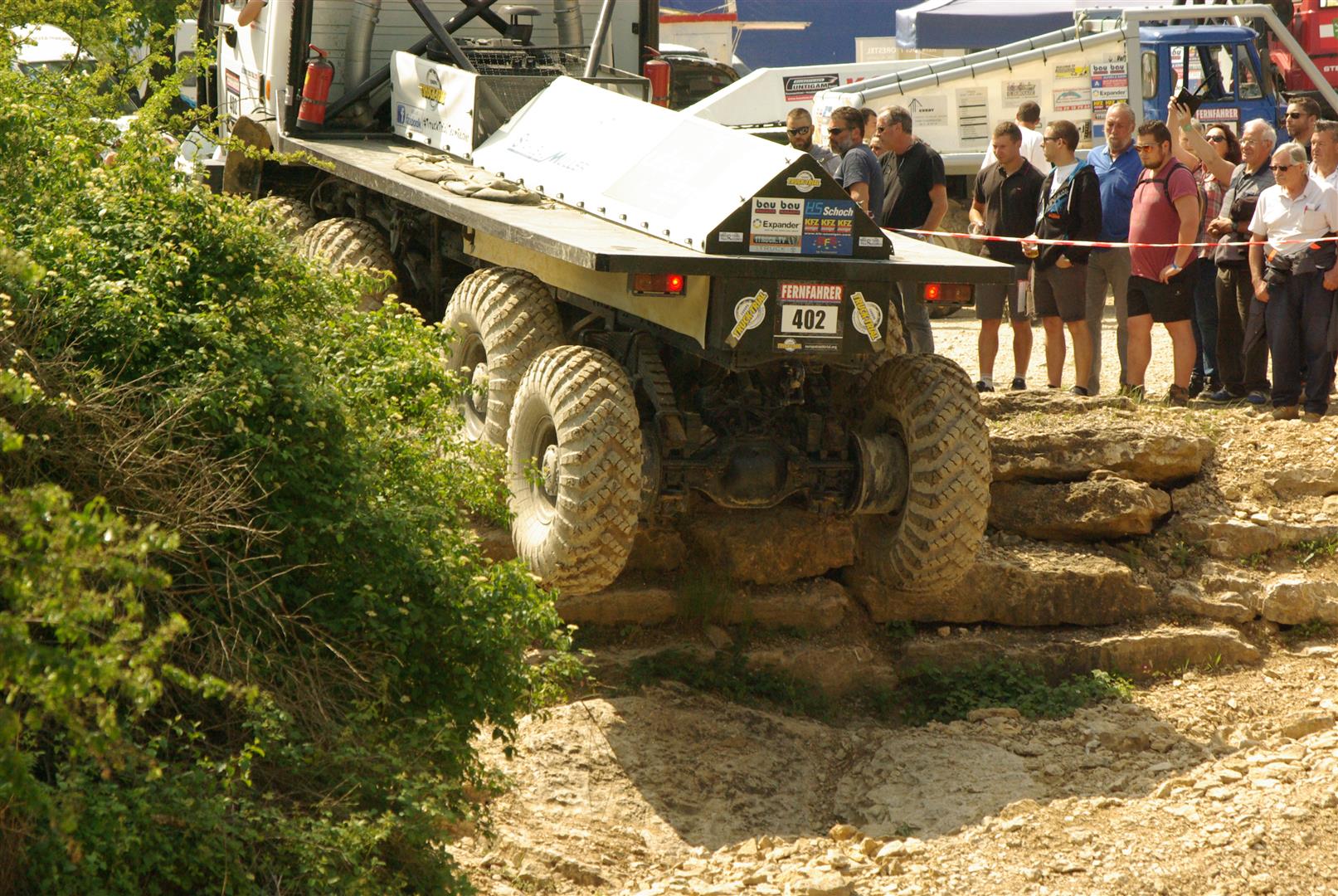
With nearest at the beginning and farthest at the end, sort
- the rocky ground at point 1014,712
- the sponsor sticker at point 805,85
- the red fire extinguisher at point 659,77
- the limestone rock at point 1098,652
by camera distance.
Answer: the rocky ground at point 1014,712
the limestone rock at point 1098,652
the red fire extinguisher at point 659,77
the sponsor sticker at point 805,85

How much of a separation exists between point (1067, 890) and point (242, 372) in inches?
122

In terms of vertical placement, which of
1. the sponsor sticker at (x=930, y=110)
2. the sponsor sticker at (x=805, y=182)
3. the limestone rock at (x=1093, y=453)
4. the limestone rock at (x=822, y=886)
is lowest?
the limestone rock at (x=822, y=886)

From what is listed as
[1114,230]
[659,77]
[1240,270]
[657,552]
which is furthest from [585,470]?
[1240,270]

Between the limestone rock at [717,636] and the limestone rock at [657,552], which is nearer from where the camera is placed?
the limestone rock at [717,636]

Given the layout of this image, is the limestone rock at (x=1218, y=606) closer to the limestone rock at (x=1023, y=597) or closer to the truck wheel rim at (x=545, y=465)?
the limestone rock at (x=1023, y=597)

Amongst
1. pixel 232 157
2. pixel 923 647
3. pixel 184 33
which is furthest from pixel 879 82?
pixel 923 647

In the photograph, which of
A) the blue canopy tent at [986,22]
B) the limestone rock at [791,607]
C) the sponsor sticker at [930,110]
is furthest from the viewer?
the blue canopy tent at [986,22]

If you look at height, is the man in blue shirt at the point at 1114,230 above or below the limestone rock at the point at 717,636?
above

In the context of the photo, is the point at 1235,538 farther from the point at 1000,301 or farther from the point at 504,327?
the point at 504,327

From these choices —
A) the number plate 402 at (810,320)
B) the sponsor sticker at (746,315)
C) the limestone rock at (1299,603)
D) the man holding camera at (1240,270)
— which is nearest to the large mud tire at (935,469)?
the number plate 402 at (810,320)

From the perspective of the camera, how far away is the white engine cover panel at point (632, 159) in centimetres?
637

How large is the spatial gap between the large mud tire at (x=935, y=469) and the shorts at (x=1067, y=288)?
299 centimetres

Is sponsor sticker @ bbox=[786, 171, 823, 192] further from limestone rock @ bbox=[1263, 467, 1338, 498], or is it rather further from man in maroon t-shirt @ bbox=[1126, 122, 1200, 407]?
man in maroon t-shirt @ bbox=[1126, 122, 1200, 407]

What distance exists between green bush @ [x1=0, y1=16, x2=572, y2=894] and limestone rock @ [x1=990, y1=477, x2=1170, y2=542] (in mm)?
3588
